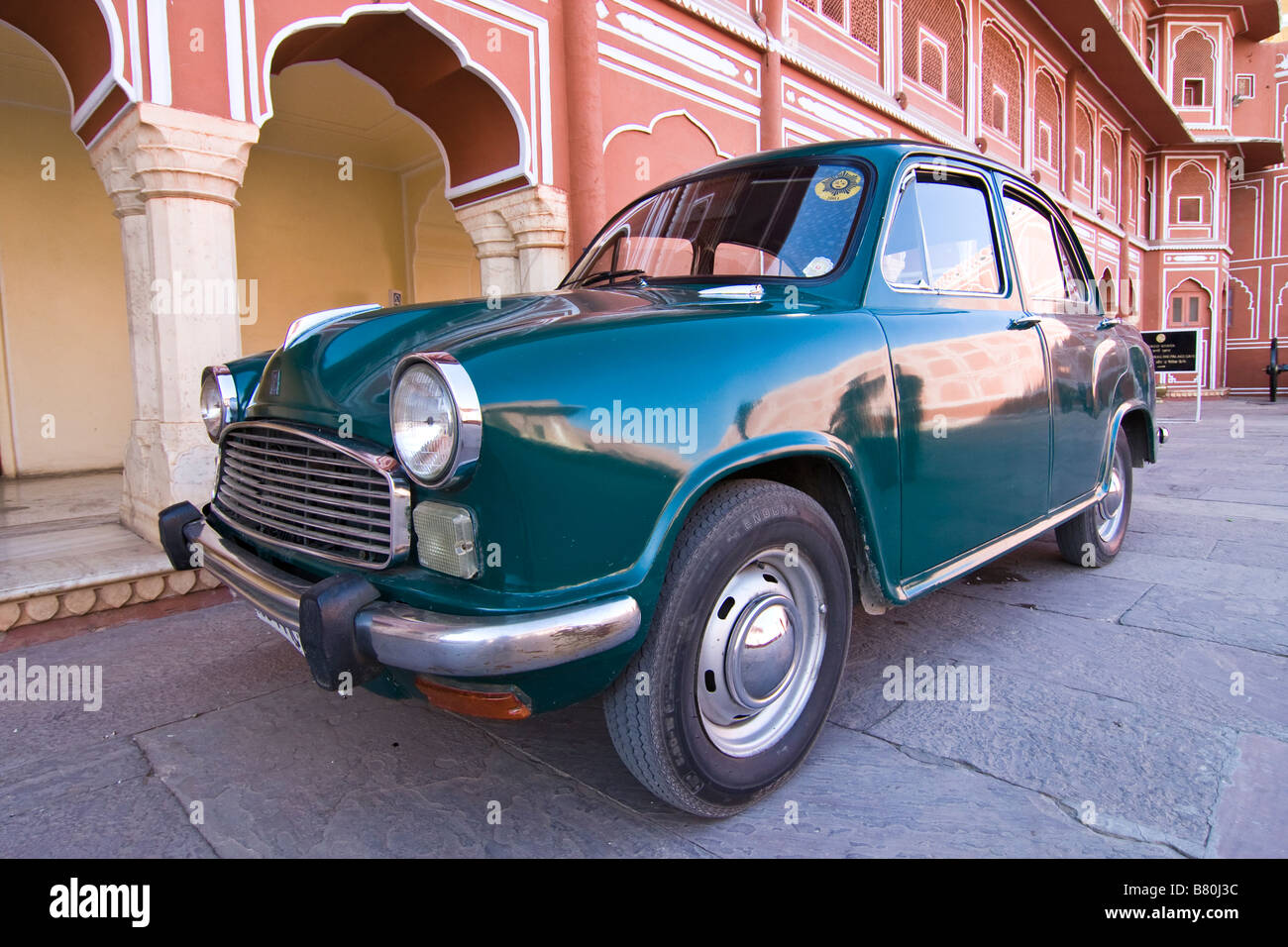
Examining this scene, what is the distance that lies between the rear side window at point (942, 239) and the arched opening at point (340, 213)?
645cm

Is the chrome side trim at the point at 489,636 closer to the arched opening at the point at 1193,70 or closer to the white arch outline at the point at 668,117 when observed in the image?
the white arch outline at the point at 668,117

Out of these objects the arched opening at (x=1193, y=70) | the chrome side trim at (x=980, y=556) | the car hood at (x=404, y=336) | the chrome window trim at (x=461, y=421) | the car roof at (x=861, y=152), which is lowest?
the chrome side trim at (x=980, y=556)

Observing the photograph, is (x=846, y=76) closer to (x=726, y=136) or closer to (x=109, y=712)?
(x=726, y=136)

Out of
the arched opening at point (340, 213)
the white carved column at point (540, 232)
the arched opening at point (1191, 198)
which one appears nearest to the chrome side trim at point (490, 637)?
the white carved column at point (540, 232)

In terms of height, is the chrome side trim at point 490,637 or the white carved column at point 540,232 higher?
the white carved column at point 540,232

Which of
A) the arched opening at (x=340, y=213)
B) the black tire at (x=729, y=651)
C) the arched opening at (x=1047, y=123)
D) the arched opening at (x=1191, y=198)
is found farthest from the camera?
the arched opening at (x=1191, y=198)

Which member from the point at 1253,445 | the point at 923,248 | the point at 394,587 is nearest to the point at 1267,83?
the point at 1253,445

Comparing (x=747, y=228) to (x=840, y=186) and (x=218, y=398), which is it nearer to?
(x=840, y=186)

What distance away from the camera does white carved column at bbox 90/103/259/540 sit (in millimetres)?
3893

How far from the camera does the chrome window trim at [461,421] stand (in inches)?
57.9

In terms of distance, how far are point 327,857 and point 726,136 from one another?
7.90 meters

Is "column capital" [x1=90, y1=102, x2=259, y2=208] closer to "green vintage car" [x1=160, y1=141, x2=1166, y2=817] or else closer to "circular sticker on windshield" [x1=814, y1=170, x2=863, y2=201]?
"green vintage car" [x1=160, y1=141, x2=1166, y2=817]

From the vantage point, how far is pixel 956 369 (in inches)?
97.3

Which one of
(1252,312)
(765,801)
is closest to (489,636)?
(765,801)
